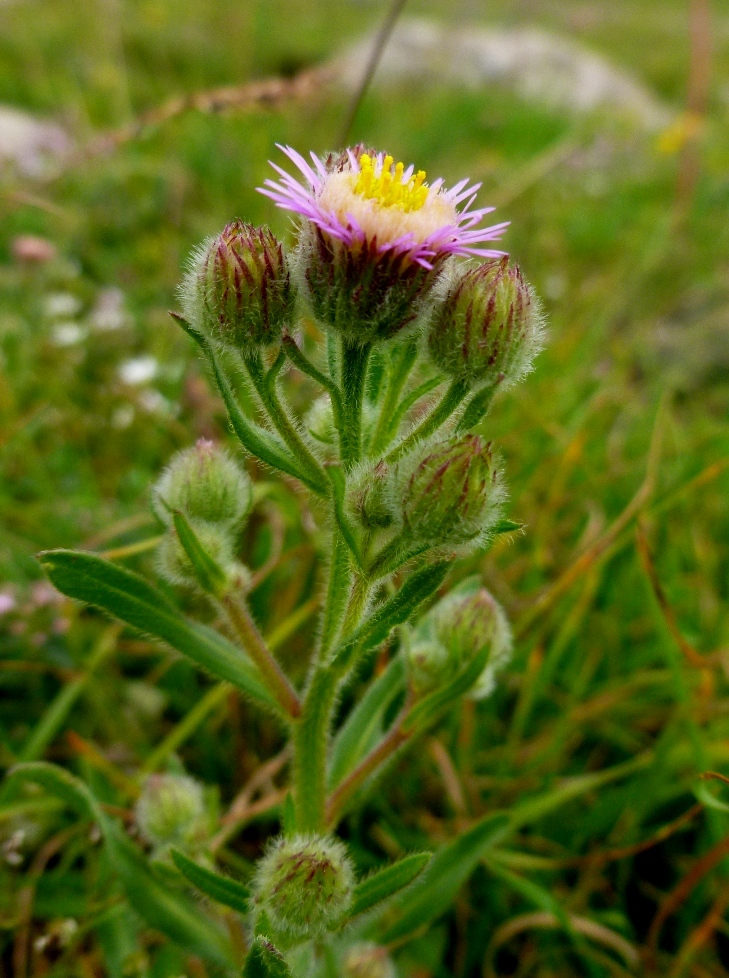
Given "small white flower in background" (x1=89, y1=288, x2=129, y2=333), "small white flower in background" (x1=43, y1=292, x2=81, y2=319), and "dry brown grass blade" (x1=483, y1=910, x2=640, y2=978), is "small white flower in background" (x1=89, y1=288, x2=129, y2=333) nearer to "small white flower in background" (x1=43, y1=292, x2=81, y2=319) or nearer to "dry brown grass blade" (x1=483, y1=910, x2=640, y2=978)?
"small white flower in background" (x1=43, y1=292, x2=81, y2=319)

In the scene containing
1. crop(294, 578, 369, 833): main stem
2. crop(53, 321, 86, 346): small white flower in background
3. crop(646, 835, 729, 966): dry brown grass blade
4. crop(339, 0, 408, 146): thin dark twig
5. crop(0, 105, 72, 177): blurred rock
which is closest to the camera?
crop(294, 578, 369, 833): main stem

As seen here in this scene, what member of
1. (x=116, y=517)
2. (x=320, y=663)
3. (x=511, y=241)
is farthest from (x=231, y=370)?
(x=511, y=241)

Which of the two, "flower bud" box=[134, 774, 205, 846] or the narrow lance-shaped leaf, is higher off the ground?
"flower bud" box=[134, 774, 205, 846]

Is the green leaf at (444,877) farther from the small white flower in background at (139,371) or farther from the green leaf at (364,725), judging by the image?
the small white flower in background at (139,371)

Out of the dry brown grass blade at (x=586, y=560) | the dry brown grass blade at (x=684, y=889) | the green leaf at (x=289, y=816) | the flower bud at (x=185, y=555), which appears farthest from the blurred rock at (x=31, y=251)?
the dry brown grass blade at (x=684, y=889)

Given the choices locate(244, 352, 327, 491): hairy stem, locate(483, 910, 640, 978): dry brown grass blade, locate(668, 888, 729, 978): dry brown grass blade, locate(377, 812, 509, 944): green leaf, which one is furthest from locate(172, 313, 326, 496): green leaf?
locate(668, 888, 729, 978): dry brown grass blade

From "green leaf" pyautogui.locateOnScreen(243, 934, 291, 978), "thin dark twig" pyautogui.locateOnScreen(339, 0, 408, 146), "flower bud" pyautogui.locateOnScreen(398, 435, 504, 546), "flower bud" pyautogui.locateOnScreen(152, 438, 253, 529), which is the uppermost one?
"thin dark twig" pyautogui.locateOnScreen(339, 0, 408, 146)

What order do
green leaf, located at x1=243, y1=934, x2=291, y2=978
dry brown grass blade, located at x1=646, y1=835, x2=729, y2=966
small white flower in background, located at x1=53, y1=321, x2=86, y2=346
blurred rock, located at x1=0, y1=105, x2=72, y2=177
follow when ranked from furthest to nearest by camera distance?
blurred rock, located at x1=0, y1=105, x2=72, y2=177, small white flower in background, located at x1=53, y1=321, x2=86, y2=346, dry brown grass blade, located at x1=646, y1=835, x2=729, y2=966, green leaf, located at x1=243, y1=934, x2=291, y2=978
